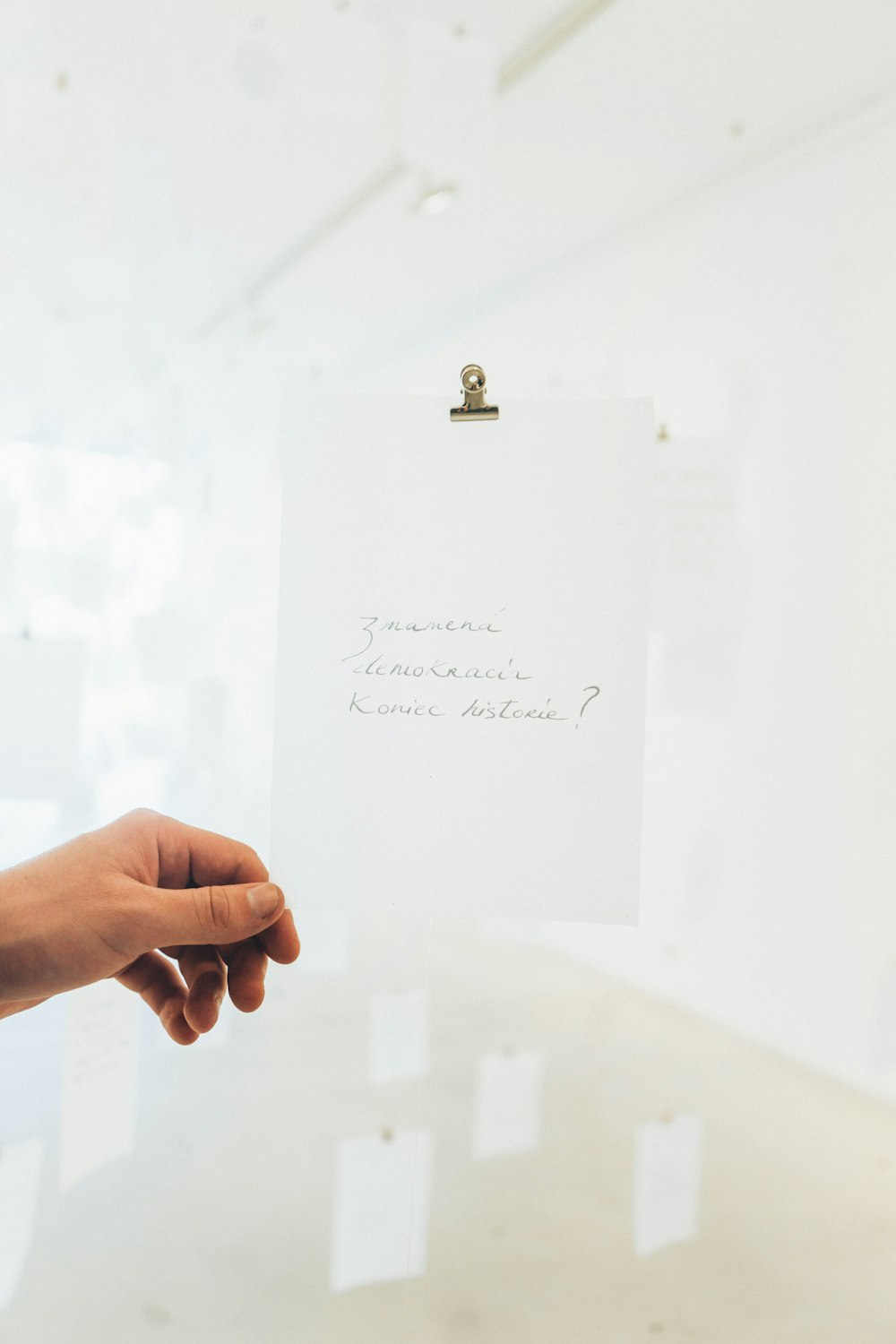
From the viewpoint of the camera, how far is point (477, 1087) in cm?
115

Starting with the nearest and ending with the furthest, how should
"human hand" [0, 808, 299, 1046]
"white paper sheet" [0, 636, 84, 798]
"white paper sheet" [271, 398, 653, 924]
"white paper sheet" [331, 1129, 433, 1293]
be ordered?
"human hand" [0, 808, 299, 1046] < "white paper sheet" [271, 398, 653, 924] < "white paper sheet" [0, 636, 84, 798] < "white paper sheet" [331, 1129, 433, 1293]

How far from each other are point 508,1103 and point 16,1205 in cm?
58

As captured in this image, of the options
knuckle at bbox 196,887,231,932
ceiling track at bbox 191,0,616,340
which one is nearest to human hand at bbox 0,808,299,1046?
knuckle at bbox 196,887,231,932

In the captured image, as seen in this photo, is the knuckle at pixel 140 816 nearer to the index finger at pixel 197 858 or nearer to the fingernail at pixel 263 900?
the index finger at pixel 197 858

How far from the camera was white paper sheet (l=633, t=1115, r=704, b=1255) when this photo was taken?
1175 mm

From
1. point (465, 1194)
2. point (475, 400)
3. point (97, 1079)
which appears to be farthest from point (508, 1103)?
point (475, 400)

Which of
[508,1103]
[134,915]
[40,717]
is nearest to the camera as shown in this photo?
[134,915]

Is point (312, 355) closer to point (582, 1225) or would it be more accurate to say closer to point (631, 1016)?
point (631, 1016)

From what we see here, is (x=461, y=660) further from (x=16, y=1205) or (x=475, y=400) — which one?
(x=16, y=1205)

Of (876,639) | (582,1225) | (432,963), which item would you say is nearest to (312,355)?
(432,963)

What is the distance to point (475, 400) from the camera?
0.70 metres

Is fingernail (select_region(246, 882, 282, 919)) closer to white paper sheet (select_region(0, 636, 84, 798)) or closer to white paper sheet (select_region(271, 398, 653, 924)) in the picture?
white paper sheet (select_region(271, 398, 653, 924))

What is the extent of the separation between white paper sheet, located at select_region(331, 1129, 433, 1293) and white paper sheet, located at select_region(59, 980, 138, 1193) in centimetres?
26

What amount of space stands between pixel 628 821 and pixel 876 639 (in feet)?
2.46
